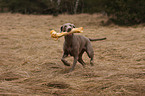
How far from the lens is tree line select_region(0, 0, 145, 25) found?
13.7 meters

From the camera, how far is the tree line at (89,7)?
45.0 feet

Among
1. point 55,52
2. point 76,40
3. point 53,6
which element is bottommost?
point 55,52

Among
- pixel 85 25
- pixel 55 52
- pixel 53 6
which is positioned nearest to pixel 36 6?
pixel 53 6

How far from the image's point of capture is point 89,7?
2178 cm

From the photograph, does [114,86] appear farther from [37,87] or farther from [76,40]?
[76,40]

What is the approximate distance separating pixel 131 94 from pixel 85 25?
12522mm

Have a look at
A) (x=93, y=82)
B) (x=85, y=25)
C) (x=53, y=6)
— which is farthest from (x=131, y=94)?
(x=53, y=6)

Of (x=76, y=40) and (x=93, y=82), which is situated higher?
(x=76, y=40)

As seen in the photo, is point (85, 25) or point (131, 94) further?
point (85, 25)

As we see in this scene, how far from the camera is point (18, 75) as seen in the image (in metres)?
3.80

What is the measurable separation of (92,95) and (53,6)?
18457mm

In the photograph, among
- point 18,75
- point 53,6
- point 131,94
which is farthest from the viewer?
point 53,6

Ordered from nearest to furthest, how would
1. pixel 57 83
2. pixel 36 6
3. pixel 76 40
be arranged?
pixel 57 83 < pixel 76 40 < pixel 36 6

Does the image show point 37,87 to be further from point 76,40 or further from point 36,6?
point 36,6
